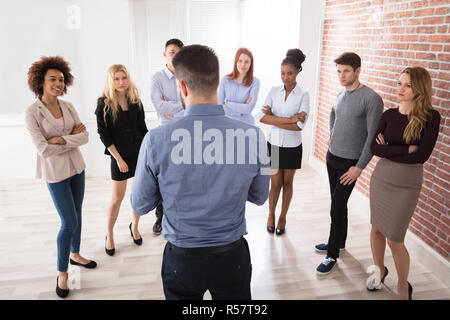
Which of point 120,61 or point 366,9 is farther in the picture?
point 120,61

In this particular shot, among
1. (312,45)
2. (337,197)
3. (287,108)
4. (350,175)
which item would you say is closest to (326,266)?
(337,197)

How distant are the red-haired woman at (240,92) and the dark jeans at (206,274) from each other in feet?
6.77

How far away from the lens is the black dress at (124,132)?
2.70m

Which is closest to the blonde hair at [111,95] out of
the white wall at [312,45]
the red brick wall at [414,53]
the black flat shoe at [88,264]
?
the black flat shoe at [88,264]

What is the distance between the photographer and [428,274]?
2740 mm

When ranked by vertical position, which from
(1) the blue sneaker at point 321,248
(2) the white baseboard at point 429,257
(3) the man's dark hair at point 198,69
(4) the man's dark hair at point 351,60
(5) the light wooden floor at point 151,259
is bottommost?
(5) the light wooden floor at point 151,259

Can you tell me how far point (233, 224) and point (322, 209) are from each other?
276cm

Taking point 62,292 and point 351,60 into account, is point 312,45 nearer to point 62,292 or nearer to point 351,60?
point 351,60

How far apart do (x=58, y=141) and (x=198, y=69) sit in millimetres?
1548

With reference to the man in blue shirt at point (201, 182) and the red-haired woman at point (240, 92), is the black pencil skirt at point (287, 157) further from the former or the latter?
the man in blue shirt at point (201, 182)

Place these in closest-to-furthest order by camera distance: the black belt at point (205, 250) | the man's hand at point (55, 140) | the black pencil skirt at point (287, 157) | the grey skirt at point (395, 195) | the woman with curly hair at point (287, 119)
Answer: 1. the black belt at point (205, 250)
2. the grey skirt at point (395, 195)
3. the man's hand at point (55, 140)
4. the woman with curly hair at point (287, 119)
5. the black pencil skirt at point (287, 157)

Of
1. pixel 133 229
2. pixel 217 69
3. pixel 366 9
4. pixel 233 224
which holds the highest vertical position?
pixel 366 9
